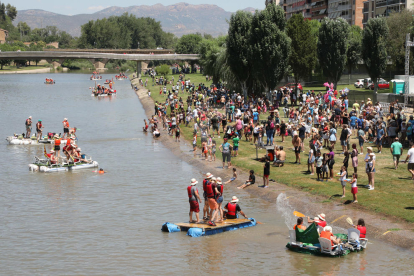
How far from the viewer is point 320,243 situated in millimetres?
16719

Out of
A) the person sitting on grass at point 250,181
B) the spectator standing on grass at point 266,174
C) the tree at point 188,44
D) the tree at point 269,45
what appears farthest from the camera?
the tree at point 188,44

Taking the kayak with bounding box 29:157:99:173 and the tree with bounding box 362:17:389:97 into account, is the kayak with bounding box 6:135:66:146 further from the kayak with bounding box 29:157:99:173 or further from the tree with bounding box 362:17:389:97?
the tree with bounding box 362:17:389:97

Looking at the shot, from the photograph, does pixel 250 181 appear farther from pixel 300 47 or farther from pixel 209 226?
pixel 300 47

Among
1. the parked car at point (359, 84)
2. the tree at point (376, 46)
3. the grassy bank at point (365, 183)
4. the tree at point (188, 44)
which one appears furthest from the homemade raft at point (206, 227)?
the tree at point (188, 44)

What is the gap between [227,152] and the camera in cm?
2780

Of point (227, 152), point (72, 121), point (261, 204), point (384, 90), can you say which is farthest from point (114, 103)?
point (261, 204)

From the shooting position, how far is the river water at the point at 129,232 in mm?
16562

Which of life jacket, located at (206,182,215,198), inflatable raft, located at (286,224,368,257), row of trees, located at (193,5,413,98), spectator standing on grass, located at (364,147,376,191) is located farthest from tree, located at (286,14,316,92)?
inflatable raft, located at (286,224,368,257)

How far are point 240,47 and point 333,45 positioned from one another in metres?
12.0

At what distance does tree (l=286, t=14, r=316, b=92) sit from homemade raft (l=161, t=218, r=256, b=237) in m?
40.0

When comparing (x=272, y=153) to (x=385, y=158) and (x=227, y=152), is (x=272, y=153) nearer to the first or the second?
(x=227, y=152)

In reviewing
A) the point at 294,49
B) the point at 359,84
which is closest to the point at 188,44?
the point at 359,84

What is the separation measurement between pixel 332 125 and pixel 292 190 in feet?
22.7

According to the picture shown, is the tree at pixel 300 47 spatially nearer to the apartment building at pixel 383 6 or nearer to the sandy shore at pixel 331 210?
the sandy shore at pixel 331 210
